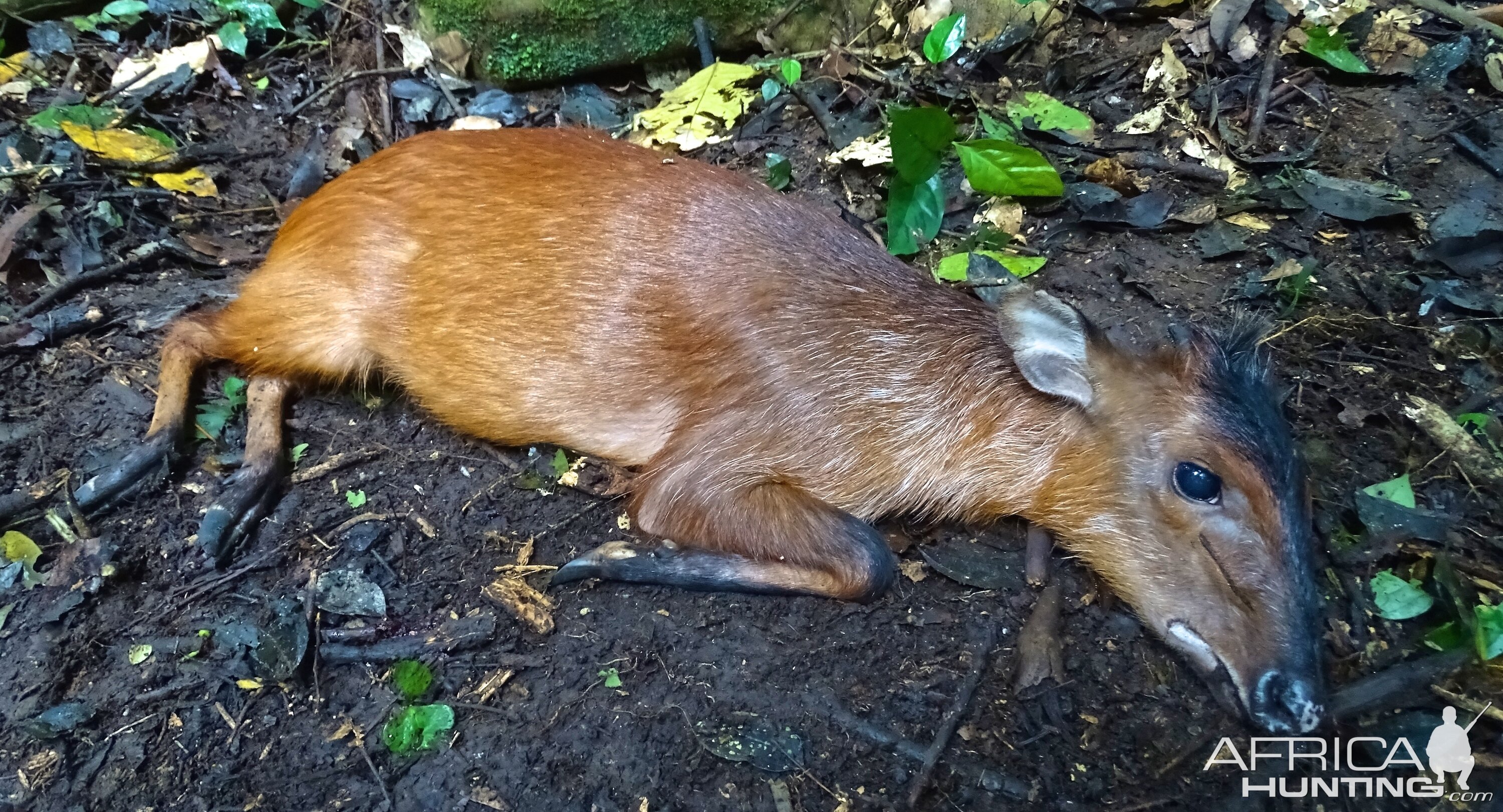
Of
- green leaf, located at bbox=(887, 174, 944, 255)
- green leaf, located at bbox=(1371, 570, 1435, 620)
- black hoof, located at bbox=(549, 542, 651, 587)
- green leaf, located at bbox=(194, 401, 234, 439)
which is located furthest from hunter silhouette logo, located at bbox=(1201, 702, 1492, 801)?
green leaf, located at bbox=(194, 401, 234, 439)

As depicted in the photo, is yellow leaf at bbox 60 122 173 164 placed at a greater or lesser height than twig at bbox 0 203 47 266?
greater

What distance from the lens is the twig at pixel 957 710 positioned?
238cm

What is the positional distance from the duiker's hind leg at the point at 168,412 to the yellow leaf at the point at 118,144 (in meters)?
1.37

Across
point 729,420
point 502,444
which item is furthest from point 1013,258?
point 502,444

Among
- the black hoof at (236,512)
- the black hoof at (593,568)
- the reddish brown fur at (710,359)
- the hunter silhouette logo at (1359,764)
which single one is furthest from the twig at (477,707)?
the hunter silhouette logo at (1359,764)

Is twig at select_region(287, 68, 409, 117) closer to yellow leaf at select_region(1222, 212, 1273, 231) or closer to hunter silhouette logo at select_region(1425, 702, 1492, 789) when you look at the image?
yellow leaf at select_region(1222, 212, 1273, 231)

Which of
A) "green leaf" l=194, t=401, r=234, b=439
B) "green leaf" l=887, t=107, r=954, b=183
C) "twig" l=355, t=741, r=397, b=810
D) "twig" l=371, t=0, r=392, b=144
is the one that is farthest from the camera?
"twig" l=371, t=0, r=392, b=144

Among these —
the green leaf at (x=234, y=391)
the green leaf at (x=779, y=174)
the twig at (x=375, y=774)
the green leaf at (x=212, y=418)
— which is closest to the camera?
the twig at (x=375, y=774)

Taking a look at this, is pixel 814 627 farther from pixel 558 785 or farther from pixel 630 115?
pixel 630 115

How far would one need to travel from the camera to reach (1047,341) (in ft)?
9.75

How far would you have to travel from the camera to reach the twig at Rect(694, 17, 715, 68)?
511 cm

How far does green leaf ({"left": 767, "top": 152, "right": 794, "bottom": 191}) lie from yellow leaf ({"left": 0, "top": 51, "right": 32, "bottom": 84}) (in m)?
4.16

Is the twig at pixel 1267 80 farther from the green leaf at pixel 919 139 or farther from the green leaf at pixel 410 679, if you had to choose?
the green leaf at pixel 410 679

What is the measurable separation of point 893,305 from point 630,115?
2.53 meters
